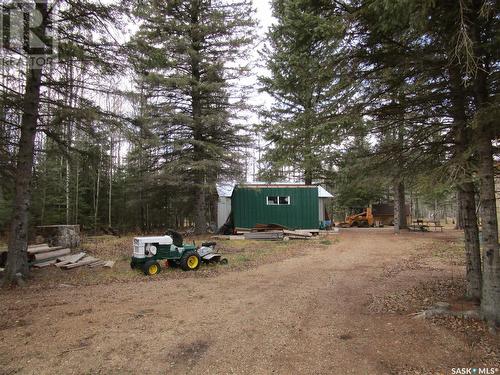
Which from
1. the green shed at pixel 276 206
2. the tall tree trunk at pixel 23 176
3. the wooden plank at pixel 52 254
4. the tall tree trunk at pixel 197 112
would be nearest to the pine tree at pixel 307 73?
the tall tree trunk at pixel 23 176

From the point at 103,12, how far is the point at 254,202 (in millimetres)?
13666

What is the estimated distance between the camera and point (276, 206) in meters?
20.2

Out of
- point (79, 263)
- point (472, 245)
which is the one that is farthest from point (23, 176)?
point (472, 245)

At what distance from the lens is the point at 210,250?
9867 mm

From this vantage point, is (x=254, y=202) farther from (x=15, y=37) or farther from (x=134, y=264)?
(x=15, y=37)

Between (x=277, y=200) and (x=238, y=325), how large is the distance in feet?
50.9

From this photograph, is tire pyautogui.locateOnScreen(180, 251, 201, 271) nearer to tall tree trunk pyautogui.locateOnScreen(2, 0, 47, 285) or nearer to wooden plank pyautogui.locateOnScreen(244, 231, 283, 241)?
tall tree trunk pyautogui.locateOnScreen(2, 0, 47, 285)

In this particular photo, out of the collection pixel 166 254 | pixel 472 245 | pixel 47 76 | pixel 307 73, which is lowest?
pixel 166 254

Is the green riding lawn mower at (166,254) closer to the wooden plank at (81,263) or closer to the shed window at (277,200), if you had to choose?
the wooden plank at (81,263)

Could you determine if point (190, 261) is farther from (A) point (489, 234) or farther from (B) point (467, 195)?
(A) point (489, 234)

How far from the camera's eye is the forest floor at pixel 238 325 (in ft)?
12.2

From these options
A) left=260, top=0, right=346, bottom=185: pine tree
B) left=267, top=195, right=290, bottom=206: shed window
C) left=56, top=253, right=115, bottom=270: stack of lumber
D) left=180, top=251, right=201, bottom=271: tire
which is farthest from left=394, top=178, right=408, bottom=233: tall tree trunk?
left=56, top=253, right=115, bottom=270: stack of lumber

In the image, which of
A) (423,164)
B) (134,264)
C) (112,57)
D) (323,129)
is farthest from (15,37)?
(423,164)

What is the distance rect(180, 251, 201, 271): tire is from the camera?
9.04 metres
